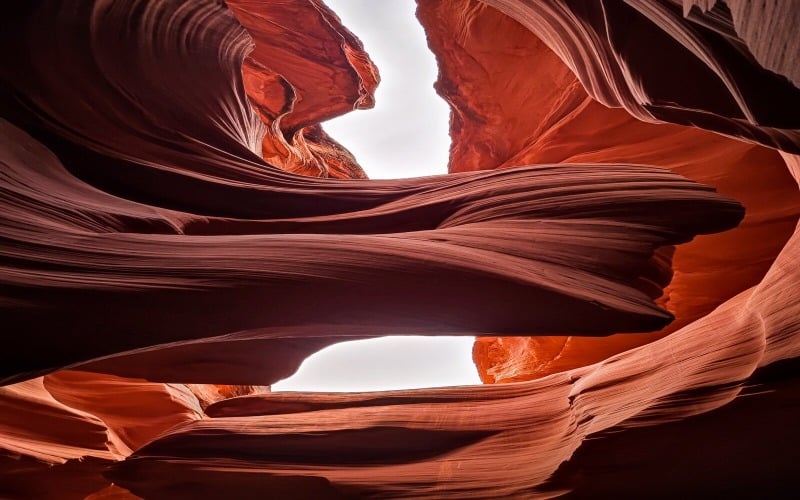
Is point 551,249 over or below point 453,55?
below

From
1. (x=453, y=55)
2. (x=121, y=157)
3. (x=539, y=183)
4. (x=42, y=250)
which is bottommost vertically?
(x=42, y=250)

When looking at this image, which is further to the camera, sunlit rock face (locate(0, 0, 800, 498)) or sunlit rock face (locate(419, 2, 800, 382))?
sunlit rock face (locate(419, 2, 800, 382))

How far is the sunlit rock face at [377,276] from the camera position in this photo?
82.9 inches

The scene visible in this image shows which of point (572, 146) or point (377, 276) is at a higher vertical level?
point (572, 146)

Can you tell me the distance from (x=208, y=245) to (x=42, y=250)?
606 millimetres

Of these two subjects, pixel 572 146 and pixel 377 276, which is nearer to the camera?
pixel 377 276

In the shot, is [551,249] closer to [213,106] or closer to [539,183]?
[539,183]

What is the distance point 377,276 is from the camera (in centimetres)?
230

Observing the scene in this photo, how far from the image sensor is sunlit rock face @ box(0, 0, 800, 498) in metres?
2.11

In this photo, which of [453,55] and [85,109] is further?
[453,55]

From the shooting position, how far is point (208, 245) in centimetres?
237

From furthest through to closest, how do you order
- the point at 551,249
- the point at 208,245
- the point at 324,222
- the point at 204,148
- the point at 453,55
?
the point at 453,55, the point at 204,148, the point at 324,222, the point at 551,249, the point at 208,245

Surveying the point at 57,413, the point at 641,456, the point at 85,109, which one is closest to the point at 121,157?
the point at 85,109

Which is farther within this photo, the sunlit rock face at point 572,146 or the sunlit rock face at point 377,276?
the sunlit rock face at point 572,146
